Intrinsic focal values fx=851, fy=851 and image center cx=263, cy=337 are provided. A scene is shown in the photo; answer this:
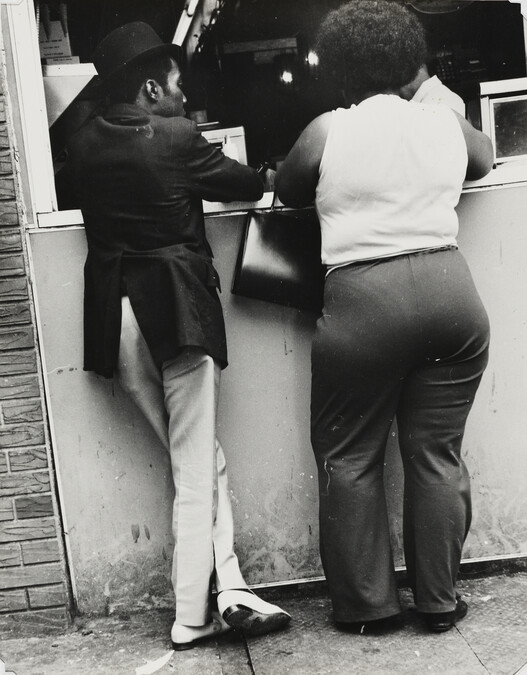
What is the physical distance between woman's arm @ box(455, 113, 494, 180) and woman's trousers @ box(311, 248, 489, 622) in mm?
316

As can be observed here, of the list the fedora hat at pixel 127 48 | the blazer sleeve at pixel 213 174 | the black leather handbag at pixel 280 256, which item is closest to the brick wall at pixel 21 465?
the fedora hat at pixel 127 48

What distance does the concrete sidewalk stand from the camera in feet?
8.89

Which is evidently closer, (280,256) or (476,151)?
(476,151)

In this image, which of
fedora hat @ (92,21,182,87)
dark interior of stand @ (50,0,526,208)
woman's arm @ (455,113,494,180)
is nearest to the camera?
woman's arm @ (455,113,494,180)

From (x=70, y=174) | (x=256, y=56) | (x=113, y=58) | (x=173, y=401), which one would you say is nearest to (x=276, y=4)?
(x=256, y=56)

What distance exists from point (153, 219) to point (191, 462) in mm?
837

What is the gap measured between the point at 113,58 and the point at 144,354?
3.39 ft

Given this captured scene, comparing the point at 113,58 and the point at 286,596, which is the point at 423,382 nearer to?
the point at 286,596

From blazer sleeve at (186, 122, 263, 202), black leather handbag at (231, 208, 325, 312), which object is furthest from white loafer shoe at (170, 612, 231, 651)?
blazer sleeve at (186, 122, 263, 202)

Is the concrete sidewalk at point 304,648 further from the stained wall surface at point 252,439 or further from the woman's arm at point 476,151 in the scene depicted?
the woman's arm at point 476,151

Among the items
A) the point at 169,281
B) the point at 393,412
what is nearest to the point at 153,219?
the point at 169,281

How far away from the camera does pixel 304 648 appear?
2842 mm

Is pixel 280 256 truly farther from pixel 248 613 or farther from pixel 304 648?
pixel 304 648

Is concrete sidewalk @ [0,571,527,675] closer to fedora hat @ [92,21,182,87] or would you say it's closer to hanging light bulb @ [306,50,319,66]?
fedora hat @ [92,21,182,87]
